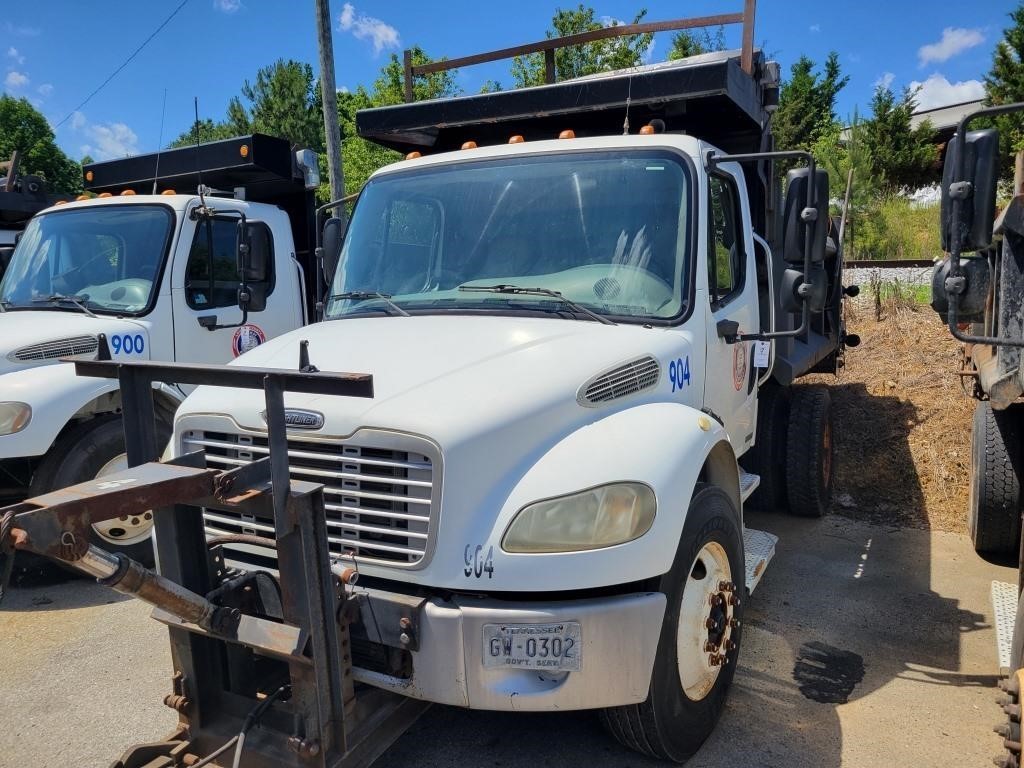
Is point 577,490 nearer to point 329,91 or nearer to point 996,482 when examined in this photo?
point 996,482

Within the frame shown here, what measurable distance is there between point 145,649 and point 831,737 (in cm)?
340

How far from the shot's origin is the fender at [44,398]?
4.77 m

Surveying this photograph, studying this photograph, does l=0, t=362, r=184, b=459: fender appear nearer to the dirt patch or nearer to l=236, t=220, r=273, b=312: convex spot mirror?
l=236, t=220, r=273, b=312: convex spot mirror

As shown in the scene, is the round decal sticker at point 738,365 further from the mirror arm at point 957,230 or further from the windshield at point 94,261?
the windshield at point 94,261

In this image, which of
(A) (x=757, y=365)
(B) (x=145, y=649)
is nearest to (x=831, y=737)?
(A) (x=757, y=365)

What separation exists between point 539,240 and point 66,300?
3836mm

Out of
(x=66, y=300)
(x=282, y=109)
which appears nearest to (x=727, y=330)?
(x=66, y=300)

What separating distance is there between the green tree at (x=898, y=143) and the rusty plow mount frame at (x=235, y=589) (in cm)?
3235

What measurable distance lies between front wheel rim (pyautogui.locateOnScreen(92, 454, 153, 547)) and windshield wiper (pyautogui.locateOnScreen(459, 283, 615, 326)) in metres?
2.81

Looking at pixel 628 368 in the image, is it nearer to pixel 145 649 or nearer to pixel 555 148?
pixel 555 148

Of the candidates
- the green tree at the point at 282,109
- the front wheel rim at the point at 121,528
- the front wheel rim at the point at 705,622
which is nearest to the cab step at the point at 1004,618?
the front wheel rim at the point at 705,622

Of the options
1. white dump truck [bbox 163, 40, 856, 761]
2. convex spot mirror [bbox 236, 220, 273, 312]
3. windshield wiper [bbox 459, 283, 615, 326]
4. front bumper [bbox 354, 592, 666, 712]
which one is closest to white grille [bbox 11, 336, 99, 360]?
convex spot mirror [bbox 236, 220, 273, 312]

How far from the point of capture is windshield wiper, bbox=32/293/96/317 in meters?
5.59

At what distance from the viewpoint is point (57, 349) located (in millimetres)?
5180
